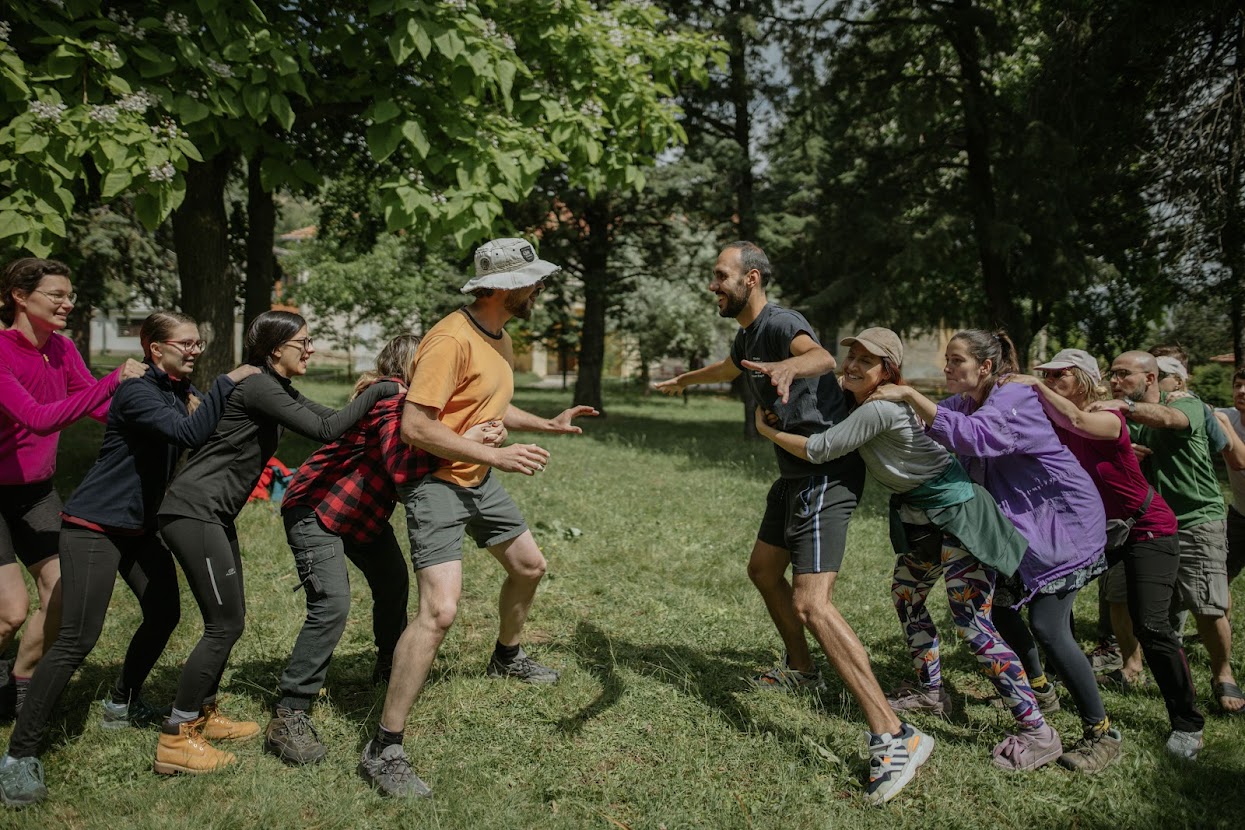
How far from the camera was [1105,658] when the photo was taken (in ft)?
17.3

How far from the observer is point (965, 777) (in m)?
3.77

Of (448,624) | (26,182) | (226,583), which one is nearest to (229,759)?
(226,583)

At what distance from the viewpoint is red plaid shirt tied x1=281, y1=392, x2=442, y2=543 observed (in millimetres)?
4129

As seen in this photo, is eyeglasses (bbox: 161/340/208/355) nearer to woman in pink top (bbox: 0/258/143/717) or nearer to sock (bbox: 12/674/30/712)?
woman in pink top (bbox: 0/258/143/717)

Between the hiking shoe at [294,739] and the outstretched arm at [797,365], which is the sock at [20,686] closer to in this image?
the hiking shoe at [294,739]

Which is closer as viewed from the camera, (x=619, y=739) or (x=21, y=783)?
(x=21, y=783)

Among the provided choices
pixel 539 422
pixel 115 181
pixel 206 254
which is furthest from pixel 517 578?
pixel 206 254

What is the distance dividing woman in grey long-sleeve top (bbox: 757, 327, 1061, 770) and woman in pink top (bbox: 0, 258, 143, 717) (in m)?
3.17

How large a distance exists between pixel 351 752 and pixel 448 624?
0.83 meters

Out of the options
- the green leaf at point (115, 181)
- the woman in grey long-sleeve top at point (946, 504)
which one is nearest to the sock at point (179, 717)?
the woman in grey long-sleeve top at point (946, 504)

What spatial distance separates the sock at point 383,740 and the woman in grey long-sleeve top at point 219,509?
2.23 ft


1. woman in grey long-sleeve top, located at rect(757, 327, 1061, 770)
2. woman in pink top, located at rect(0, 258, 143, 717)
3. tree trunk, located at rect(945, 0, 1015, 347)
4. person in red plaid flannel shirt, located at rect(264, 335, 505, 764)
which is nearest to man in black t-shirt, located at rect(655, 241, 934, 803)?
woman in grey long-sleeve top, located at rect(757, 327, 1061, 770)

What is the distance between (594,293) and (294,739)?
16473 millimetres

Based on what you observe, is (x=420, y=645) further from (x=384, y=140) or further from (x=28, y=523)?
(x=384, y=140)
